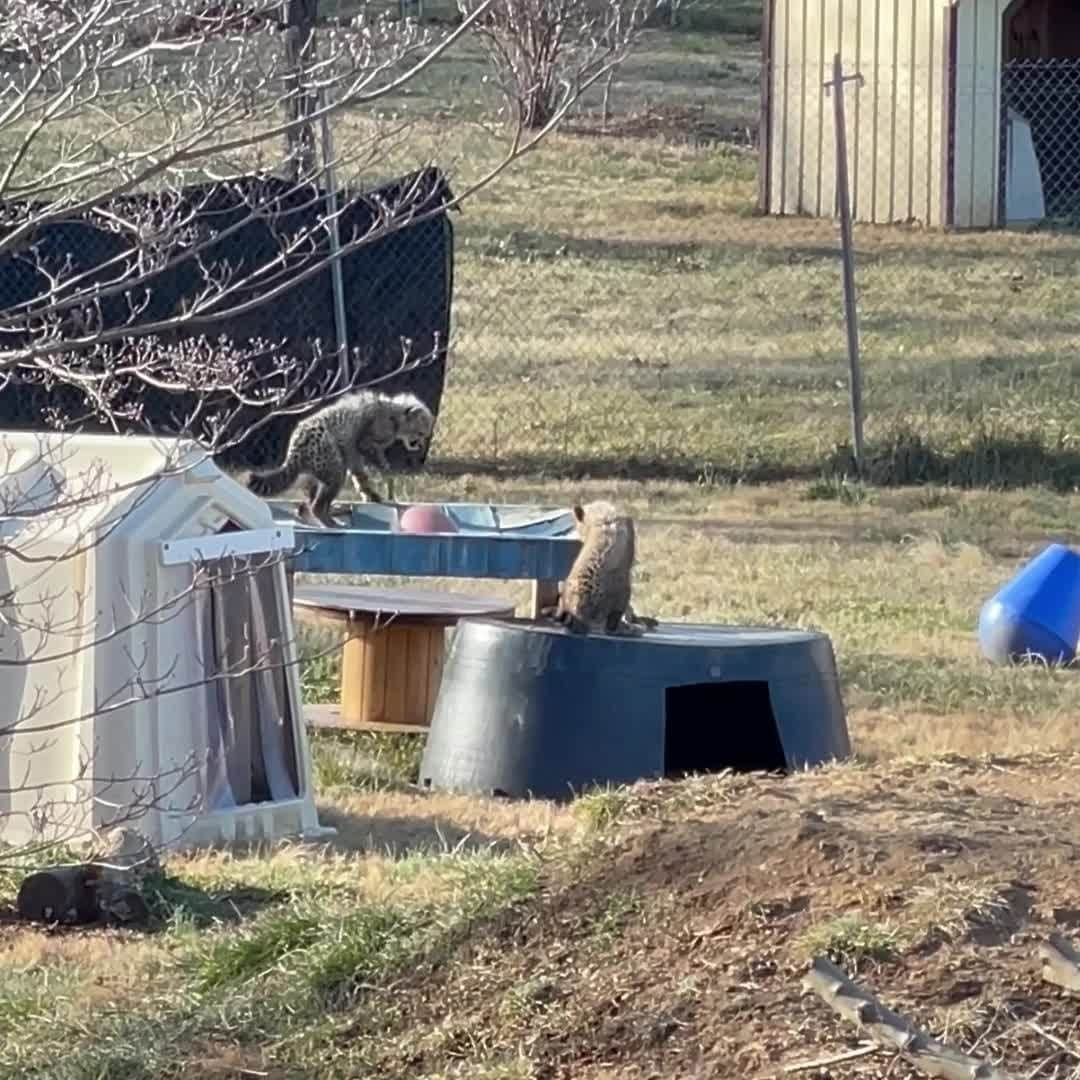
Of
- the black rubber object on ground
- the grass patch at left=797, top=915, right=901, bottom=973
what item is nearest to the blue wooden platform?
the black rubber object on ground

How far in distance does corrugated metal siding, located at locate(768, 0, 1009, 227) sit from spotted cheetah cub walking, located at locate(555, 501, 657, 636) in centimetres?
1400

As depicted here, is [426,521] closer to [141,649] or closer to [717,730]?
[717,730]

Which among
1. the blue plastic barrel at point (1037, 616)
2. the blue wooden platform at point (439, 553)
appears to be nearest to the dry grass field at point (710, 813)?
the blue plastic barrel at point (1037, 616)

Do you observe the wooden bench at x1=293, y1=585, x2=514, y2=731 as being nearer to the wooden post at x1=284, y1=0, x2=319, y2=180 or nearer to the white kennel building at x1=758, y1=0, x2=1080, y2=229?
the wooden post at x1=284, y1=0, x2=319, y2=180

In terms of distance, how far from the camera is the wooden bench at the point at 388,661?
9672 mm

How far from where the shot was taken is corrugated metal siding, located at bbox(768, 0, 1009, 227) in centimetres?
2244

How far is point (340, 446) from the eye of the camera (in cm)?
1126

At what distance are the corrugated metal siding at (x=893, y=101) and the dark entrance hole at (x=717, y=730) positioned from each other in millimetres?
14138

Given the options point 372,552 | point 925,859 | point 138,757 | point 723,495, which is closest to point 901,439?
point 723,495

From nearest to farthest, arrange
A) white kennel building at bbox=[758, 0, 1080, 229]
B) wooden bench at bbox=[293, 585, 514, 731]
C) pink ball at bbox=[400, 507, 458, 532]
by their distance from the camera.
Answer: wooden bench at bbox=[293, 585, 514, 731], pink ball at bbox=[400, 507, 458, 532], white kennel building at bbox=[758, 0, 1080, 229]

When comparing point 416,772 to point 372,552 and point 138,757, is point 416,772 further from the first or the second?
point 138,757

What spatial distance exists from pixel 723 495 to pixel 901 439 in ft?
4.05

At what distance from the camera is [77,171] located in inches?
212

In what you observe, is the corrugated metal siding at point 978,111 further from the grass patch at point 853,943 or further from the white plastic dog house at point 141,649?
the grass patch at point 853,943
